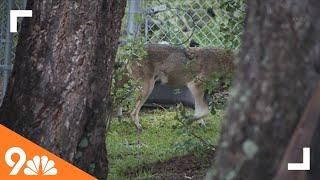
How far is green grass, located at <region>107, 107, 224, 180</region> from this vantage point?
21.9 feet

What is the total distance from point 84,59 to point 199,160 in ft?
8.10

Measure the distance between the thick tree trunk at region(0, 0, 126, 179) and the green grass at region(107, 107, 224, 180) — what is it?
1584mm

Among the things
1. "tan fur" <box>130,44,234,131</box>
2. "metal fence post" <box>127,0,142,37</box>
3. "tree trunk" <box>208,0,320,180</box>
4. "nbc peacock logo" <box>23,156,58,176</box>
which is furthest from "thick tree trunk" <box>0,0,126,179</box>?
"metal fence post" <box>127,0,142,37</box>

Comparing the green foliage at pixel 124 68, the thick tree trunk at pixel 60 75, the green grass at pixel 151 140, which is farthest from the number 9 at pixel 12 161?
the green foliage at pixel 124 68

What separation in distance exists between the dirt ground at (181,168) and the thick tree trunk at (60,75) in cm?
162

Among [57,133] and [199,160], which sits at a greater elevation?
[57,133]

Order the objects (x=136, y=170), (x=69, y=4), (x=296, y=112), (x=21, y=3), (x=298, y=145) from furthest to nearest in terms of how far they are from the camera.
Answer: (x=21, y=3), (x=136, y=170), (x=69, y=4), (x=298, y=145), (x=296, y=112)

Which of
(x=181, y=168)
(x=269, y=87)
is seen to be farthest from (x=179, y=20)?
(x=269, y=87)

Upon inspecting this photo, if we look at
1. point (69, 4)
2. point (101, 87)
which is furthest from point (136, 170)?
point (69, 4)

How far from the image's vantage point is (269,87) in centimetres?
256

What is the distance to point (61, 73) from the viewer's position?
4.73m

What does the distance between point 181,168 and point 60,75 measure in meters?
2.37

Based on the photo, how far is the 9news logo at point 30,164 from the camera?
4.67m

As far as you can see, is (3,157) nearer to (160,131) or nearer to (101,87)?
(101,87)
